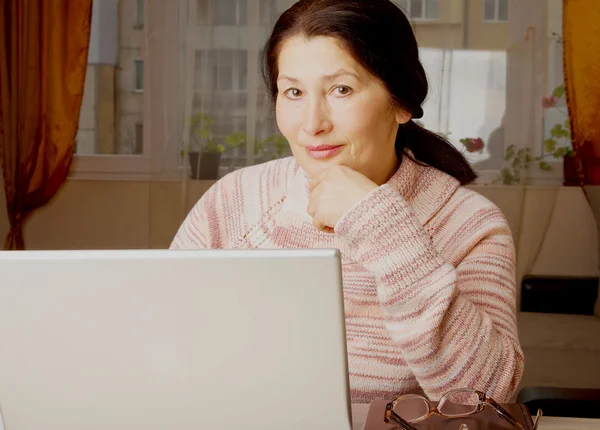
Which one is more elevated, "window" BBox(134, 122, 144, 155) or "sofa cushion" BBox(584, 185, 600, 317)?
"window" BBox(134, 122, 144, 155)

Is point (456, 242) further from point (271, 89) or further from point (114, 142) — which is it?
point (114, 142)

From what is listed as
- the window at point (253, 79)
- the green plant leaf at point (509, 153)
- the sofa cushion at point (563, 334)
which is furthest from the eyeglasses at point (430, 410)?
the green plant leaf at point (509, 153)

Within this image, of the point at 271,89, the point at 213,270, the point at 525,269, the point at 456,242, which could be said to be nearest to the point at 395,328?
the point at 456,242

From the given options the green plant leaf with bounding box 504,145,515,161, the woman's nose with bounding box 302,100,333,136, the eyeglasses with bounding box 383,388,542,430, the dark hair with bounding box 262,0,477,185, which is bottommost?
the eyeglasses with bounding box 383,388,542,430

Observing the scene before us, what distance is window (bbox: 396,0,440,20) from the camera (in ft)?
11.8

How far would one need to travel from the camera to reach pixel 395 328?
3.63 feet

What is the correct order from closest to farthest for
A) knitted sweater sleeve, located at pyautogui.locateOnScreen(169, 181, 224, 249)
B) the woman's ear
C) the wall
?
the woman's ear
knitted sweater sleeve, located at pyautogui.locateOnScreen(169, 181, 224, 249)
the wall

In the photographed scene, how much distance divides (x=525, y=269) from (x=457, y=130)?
2.17 ft

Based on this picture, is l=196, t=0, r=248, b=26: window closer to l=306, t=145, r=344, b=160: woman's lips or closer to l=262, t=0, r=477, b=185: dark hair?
l=262, t=0, r=477, b=185: dark hair

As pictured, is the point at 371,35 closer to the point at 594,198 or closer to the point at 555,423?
the point at 555,423

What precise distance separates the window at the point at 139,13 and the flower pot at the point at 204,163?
635 mm

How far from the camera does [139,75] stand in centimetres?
380

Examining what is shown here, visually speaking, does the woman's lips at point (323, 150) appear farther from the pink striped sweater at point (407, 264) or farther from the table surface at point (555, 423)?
the table surface at point (555, 423)

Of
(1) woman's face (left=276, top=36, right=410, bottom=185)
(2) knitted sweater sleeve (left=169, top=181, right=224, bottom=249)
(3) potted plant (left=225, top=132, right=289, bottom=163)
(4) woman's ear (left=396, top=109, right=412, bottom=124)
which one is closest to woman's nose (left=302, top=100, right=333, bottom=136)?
(1) woman's face (left=276, top=36, right=410, bottom=185)
